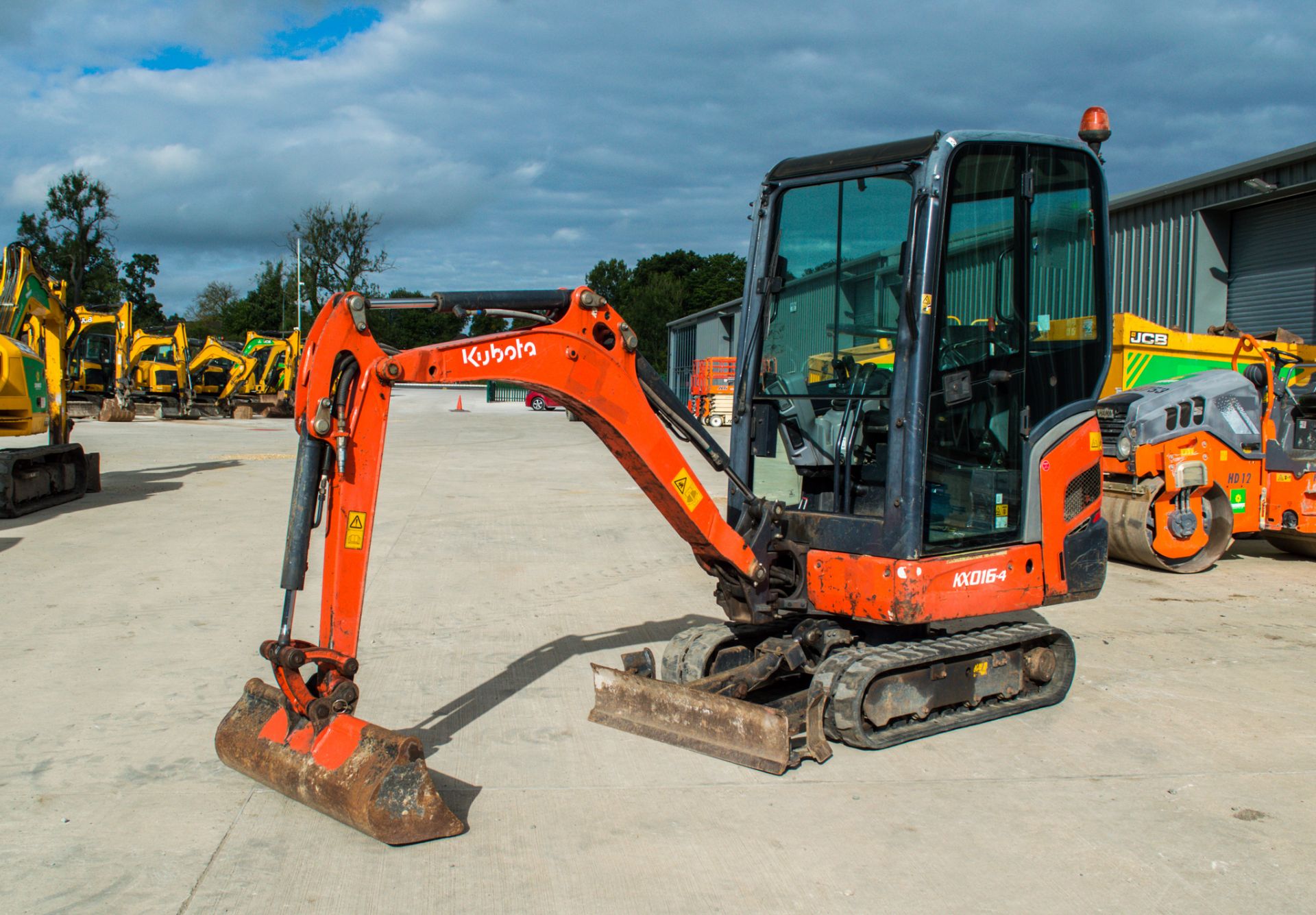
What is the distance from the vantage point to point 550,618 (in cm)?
782

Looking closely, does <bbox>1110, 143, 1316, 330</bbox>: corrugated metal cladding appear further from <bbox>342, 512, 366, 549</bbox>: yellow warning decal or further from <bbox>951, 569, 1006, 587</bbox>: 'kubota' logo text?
<bbox>342, 512, 366, 549</bbox>: yellow warning decal

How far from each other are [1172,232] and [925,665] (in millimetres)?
→ 14844

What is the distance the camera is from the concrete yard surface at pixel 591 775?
3.81m

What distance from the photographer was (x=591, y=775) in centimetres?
482

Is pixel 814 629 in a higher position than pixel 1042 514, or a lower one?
lower

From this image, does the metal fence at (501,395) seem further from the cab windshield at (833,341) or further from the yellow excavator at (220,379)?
the cab windshield at (833,341)

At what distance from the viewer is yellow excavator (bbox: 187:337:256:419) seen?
34.5 metres

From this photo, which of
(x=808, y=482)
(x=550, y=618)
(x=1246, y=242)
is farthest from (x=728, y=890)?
(x=1246, y=242)

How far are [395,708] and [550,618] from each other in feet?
7.32

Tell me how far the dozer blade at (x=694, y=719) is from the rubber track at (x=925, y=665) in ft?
1.08

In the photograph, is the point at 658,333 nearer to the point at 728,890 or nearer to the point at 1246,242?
the point at 1246,242

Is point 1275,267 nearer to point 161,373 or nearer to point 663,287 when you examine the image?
point 161,373

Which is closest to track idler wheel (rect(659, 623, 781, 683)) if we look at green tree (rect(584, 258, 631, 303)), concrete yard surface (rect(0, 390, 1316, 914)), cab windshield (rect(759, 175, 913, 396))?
concrete yard surface (rect(0, 390, 1316, 914))

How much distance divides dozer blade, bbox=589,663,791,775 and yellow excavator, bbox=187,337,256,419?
105 feet
